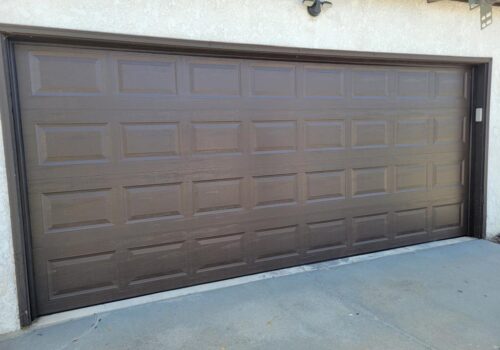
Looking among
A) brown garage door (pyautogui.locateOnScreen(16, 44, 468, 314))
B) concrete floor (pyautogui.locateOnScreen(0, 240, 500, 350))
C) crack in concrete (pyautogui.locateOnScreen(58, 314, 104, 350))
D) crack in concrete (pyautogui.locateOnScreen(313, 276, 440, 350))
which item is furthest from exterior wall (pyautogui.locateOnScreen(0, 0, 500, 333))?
crack in concrete (pyautogui.locateOnScreen(313, 276, 440, 350))

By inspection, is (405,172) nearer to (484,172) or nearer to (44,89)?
(484,172)

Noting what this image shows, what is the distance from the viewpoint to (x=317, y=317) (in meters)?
2.90

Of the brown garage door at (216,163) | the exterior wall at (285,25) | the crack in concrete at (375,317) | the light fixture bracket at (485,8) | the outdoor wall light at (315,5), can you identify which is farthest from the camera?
the light fixture bracket at (485,8)

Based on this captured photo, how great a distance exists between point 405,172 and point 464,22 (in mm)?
1756

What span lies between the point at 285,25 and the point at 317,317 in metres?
2.46

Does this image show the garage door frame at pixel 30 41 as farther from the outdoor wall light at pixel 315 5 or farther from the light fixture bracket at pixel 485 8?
the light fixture bracket at pixel 485 8

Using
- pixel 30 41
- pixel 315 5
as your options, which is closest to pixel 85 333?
pixel 30 41

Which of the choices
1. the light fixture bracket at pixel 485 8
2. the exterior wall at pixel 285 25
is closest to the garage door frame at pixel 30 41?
the exterior wall at pixel 285 25

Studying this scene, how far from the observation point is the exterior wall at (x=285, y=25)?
2.73 meters

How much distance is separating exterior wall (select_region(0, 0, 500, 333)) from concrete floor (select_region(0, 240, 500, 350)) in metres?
0.73

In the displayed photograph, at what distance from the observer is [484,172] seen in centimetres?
453

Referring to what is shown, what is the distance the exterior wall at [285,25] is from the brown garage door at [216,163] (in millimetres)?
212

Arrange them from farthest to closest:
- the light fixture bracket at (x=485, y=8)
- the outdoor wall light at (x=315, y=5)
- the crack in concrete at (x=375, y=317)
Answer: the light fixture bracket at (x=485, y=8) → the outdoor wall light at (x=315, y=5) → the crack in concrete at (x=375, y=317)

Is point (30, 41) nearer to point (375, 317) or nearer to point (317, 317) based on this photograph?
point (317, 317)
